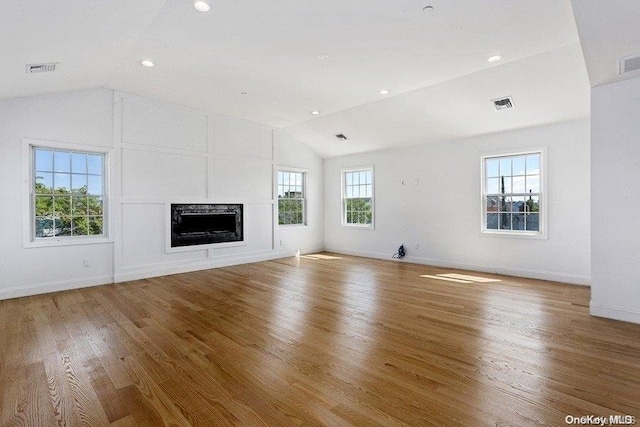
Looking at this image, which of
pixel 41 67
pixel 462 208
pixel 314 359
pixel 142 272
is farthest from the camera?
pixel 462 208

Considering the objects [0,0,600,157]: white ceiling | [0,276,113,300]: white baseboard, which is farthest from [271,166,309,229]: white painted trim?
[0,276,113,300]: white baseboard

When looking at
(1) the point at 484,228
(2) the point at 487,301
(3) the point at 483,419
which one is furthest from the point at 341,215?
(3) the point at 483,419

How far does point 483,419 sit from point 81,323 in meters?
3.75

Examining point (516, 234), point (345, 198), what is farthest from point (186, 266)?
point (516, 234)

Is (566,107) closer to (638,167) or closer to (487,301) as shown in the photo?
(638,167)

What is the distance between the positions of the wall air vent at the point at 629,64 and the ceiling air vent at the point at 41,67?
5702mm

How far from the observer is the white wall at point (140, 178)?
4316mm

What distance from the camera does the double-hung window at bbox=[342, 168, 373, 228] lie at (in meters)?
7.73

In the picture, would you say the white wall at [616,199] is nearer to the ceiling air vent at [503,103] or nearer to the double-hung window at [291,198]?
the ceiling air vent at [503,103]

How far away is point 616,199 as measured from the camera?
3307 mm

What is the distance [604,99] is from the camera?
3.33 metres

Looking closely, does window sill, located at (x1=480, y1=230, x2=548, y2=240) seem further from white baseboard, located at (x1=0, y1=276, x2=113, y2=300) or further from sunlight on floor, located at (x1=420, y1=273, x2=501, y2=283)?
white baseboard, located at (x1=0, y1=276, x2=113, y2=300)

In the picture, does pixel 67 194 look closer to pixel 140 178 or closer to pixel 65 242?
pixel 65 242

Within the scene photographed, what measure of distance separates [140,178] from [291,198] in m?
3.47
